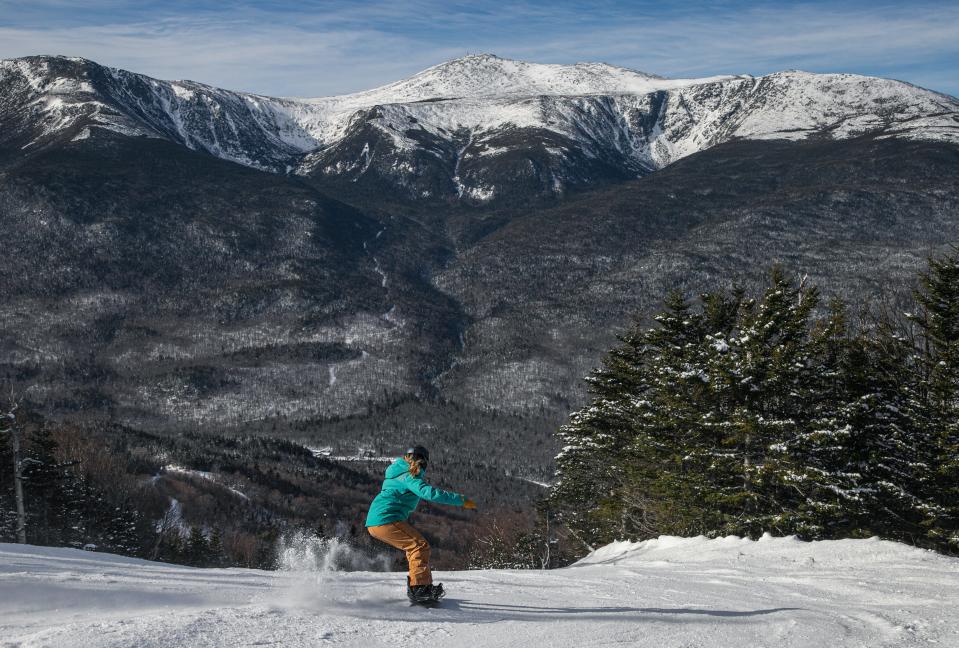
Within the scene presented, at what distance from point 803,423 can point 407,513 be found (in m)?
18.3

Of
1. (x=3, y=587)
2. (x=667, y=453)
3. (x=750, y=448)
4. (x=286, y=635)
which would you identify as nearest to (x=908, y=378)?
(x=750, y=448)

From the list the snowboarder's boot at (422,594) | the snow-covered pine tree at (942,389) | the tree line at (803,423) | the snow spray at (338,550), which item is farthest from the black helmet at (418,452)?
the snow spray at (338,550)

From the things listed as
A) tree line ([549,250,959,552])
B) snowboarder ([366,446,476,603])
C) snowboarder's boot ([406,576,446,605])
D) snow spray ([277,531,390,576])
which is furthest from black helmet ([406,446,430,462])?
snow spray ([277,531,390,576])

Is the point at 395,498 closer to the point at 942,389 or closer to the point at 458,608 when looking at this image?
the point at 458,608

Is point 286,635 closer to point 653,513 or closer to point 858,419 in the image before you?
point 858,419

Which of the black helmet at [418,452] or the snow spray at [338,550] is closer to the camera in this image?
the black helmet at [418,452]

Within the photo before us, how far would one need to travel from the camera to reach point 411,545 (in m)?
12.2

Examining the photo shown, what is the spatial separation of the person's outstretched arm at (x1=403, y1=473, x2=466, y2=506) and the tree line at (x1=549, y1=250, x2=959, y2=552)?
52.2ft

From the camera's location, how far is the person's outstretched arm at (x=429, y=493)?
11453 mm

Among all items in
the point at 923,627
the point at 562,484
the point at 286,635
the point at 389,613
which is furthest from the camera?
the point at 562,484

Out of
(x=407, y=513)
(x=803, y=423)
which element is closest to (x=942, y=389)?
(x=803, y=423)

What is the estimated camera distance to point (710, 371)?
28.6m

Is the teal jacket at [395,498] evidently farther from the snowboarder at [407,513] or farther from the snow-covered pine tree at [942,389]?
the snow-covered pine tree at [942,389]

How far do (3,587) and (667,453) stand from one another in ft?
83.4
